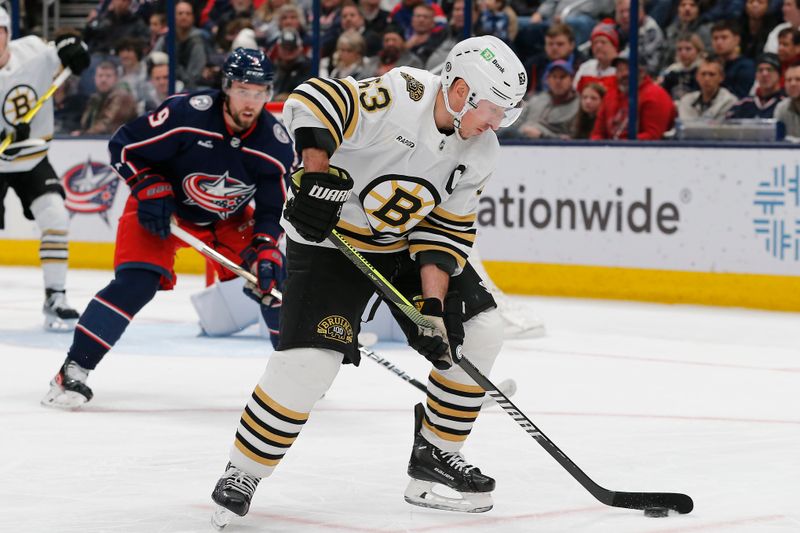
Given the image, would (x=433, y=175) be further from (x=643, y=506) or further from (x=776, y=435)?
(x=776, y=435)

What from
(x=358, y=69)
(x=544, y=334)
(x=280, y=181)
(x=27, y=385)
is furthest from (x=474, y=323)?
(x=358, y=69)

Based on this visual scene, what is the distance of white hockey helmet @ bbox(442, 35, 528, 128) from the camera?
105 inches

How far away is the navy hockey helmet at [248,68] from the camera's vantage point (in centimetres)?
395

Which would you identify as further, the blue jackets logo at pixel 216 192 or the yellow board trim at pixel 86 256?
the yellow board trim at pixel 86 256

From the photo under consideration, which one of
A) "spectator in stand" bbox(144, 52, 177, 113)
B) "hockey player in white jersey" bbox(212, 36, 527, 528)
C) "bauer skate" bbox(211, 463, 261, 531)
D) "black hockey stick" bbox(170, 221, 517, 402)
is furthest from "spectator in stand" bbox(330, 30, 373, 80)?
"bauer skate" bbox(211, 463, 261, 531)

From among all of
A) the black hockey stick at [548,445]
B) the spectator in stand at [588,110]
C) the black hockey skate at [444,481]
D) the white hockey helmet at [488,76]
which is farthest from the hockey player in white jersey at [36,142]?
the white hockey helmet at [488,76]

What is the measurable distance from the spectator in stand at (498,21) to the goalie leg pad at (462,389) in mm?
4629

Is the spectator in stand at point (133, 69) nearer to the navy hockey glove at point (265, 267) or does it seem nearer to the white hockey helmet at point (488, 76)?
the navy hockey glove at point (265, 267)

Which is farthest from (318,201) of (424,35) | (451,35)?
(424,35)

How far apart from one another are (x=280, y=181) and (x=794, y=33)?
3258mm

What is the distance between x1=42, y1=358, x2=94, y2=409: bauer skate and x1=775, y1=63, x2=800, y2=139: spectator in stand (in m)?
3.76

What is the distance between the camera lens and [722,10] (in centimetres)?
685

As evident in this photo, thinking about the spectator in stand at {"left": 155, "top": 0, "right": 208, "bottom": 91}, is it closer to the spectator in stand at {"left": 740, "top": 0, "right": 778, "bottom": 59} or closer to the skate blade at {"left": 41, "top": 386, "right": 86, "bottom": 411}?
the spectator in stand at {"left": 740, "top": 0, "right": 778, "bottom": 59}

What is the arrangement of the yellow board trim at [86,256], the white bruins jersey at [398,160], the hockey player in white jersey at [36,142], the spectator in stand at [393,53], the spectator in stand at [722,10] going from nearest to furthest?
the white bruins jersey at [398,160]
the hockey player in white jersey at [36,142]
the spectator in stand at [722,10]
the spectator in stand at [393,53]
the yellow board trim at [86,256]
